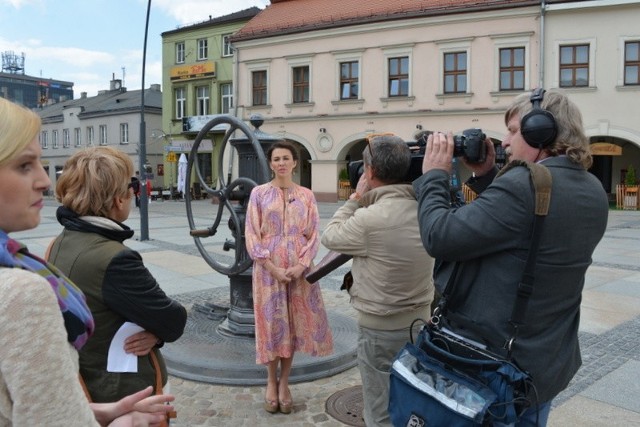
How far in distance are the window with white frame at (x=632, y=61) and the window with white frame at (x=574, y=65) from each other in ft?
4.19

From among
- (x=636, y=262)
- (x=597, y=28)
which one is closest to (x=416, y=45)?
(x=597, y=28)

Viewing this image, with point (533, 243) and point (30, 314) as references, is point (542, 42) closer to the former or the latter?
point (533, 243)

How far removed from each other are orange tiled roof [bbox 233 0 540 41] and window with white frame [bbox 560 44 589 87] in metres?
2.17

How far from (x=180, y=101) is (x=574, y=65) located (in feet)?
71.2

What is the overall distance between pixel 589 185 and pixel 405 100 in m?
23.0

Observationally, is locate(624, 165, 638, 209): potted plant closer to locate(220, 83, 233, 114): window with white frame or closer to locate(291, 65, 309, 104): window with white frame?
locate(291, 65, 309, 104): window with white frame

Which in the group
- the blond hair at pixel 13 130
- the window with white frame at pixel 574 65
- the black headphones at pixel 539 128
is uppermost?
the window with white frame at pixel 574 65

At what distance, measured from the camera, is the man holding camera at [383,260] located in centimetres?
260

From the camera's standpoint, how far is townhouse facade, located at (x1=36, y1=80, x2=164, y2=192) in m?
37.5

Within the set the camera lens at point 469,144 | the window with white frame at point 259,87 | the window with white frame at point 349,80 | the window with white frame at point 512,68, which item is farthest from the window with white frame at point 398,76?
the camera lens at point 469,144

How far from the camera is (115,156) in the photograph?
2176mm

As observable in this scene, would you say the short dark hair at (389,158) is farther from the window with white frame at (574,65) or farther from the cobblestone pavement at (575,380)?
the window with white frame at (574,65)

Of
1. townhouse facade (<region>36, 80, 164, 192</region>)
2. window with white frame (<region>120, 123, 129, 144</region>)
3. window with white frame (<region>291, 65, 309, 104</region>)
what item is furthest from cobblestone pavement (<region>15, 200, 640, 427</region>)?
window with white frame (<region>120, 123, 129, 144</region>)

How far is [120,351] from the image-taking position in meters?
2.05
